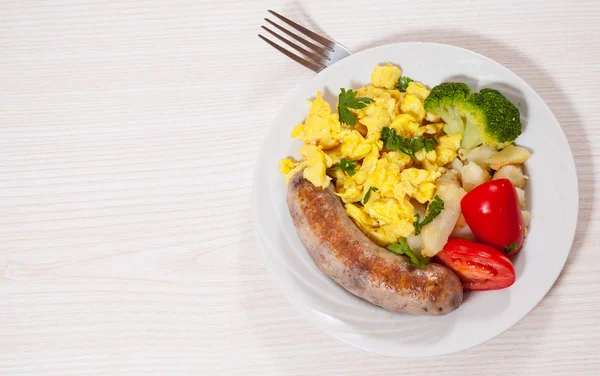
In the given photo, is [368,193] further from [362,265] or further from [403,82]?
[403,82]

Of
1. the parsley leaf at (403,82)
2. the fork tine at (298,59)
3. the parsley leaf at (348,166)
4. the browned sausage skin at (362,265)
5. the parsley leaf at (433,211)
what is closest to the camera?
the browned sausage skin at (362,265)

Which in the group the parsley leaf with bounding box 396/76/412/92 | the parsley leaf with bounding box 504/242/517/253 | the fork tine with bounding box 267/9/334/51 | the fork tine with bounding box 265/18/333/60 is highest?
the parsley leaf with bounding box 396/76/412/92

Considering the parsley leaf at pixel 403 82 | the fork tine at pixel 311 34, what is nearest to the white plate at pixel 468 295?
the parsley leaf at pixel 403 82

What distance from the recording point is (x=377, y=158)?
6.84 feet

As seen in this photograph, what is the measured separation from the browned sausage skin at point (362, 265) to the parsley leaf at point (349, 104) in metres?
0.28

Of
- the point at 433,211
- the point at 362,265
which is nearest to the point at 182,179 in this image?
the point at 362,265

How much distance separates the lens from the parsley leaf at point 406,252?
194 cm

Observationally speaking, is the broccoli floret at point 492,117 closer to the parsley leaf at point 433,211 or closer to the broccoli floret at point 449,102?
the broccoli floret at point 449,102

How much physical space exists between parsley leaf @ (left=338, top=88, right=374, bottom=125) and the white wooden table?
1.52ft

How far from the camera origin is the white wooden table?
2174 millimetres

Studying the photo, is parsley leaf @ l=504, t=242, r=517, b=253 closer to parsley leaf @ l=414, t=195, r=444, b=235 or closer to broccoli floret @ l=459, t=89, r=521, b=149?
parsley leaf @ l=414, t=195, r=444, b=235

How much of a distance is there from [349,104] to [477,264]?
2.39 feet

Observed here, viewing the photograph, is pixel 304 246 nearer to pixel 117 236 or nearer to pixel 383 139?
pixel 383 139

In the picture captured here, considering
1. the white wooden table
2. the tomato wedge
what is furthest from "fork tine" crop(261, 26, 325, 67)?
the tomato wedge
